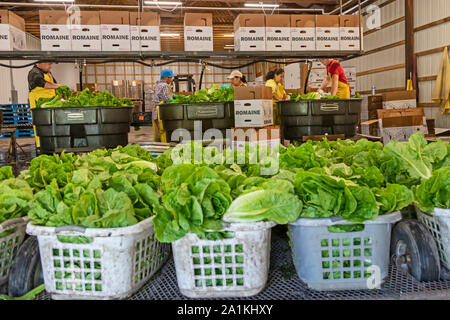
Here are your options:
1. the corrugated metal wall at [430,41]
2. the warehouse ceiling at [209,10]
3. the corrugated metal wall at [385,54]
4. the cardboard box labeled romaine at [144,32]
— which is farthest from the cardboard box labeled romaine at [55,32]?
the corrugated metal wall at [385,54]

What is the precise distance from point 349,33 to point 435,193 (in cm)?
282

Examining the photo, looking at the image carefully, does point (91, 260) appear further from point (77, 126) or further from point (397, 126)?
point (397, 126)

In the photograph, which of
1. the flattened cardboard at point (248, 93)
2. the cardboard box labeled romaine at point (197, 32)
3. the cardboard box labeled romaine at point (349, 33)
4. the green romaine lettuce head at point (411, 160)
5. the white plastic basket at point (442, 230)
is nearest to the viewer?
the white plastic basket at point (442, 230)

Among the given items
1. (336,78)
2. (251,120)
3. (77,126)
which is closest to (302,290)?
(77,126)

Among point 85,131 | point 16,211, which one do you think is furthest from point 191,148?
point 85,131

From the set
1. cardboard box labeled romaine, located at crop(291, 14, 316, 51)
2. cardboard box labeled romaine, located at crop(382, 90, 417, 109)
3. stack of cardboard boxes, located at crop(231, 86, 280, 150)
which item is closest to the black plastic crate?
stack of cardboard boxes, located at crop(231, 86, 280, 150)

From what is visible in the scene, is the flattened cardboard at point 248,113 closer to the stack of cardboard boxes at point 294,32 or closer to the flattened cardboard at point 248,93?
the flattened cardboard at point 248,93

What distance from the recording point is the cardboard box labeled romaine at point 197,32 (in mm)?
3453

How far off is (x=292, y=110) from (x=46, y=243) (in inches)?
108

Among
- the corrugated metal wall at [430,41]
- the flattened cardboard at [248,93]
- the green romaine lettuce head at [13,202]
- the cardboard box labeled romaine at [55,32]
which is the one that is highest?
the corrugated metal wall at [430,41]

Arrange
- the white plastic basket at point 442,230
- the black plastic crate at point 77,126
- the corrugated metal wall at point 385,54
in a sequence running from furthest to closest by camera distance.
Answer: the corrugated metal wall at point 385,54 < the black plastic crate at point 77,126 < the white plastic basket at point 442,230

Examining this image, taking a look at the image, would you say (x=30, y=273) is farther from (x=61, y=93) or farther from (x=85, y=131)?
(x=61, y=93)

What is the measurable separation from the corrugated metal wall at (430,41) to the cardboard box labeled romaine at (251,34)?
7.58 m
